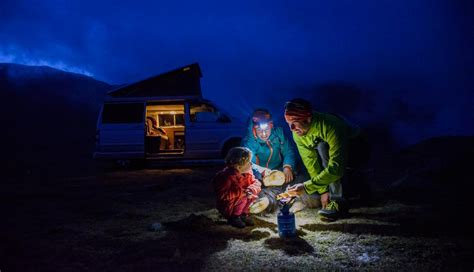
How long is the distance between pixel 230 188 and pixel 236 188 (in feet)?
0.20

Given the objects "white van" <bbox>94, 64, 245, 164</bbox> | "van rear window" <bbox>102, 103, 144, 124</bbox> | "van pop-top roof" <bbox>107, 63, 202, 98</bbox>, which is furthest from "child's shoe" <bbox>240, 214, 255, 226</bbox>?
"van pop-top roof" <bbox>107, 63, 202, 98</bbox>

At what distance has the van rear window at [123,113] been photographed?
10125 mm

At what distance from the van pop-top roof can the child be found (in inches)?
291

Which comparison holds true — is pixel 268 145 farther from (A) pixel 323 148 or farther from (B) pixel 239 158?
(B) pixel 239 158

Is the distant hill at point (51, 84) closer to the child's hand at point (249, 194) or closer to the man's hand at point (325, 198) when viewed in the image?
the child's hand at point (249, 194)

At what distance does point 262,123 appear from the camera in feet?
14.0

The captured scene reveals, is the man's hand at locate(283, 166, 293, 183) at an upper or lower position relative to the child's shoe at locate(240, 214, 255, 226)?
upper

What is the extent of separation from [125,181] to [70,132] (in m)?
18.1

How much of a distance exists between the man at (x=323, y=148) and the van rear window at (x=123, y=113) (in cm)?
738

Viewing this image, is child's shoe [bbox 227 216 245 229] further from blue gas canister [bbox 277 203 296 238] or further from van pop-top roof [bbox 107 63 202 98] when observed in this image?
van pop-top roof [bbox 107 63 202 98]

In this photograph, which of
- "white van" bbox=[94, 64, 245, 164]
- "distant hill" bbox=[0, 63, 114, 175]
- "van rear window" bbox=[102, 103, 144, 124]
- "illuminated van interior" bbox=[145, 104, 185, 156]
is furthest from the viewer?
"distant hill" bbox=[0, 63, 114, 175]

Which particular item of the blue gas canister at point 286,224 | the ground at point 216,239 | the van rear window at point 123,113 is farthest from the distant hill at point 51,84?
the blue gas canister at point 286,224

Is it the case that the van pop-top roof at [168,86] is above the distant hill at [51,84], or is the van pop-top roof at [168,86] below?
below

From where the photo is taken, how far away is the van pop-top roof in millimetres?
10312
